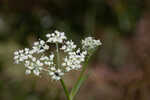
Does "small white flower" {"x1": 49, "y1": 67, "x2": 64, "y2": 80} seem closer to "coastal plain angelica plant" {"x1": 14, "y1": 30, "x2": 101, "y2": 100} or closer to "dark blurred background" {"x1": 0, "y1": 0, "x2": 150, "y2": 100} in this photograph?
"coastal plain angelica plant" {"x1": 14, "y1": 30, "x2": 101, "y2": 100}

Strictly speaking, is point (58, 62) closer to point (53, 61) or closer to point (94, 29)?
point (53, 61)

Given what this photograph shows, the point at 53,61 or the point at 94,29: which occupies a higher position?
the point at 94,29

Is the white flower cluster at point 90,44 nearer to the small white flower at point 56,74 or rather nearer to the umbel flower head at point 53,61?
the umbel flower head at point 53,61

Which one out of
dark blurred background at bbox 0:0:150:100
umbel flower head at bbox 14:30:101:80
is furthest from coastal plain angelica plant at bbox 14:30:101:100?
dark blurred background at bbox 0:0:150:100

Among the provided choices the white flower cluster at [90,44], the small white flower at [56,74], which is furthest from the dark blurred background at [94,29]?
the small white flower at [56,74]

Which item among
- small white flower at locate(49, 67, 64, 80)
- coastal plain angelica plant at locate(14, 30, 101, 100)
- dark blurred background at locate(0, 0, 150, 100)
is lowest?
small white flower at locate(49, 67, 64, 80)

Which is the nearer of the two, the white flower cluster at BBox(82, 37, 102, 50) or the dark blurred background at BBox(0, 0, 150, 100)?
the white flower cluster at BBox(82, 37, 102, 50)

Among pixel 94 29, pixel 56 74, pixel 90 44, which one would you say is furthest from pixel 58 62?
pixel 94 29

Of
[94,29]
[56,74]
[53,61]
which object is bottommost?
[56,74]

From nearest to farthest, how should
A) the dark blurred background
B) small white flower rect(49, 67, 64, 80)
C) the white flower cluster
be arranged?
small white flower rect(49, 67, 64, 80)
the white flower cluster
the dark blurred background
